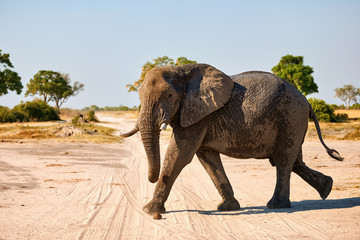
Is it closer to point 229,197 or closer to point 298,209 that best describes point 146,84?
point 229,197

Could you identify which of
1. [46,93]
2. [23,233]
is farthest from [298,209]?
[46,93]

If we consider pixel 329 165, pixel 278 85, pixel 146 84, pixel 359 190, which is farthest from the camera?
pixel 329 165

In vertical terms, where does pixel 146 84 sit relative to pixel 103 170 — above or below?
above

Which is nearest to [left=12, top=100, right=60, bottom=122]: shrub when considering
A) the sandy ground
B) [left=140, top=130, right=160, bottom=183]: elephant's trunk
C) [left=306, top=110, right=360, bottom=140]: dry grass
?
[left=306, top=110, right=360, bottom=140]: dry grass

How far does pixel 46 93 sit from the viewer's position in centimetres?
7594

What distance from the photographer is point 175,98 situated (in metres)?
6.81

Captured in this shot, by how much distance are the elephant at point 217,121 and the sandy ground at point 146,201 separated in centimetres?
59

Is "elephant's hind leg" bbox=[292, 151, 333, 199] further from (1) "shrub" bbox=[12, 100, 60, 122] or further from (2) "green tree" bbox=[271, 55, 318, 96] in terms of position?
(2) "green tree" bbox=[271, 55, 318, 96]

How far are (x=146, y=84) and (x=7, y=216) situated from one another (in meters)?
3.07

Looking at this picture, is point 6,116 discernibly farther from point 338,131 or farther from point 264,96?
point 264,96

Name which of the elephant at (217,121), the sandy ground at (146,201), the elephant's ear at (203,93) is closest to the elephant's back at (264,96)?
the elephant at (217,121)

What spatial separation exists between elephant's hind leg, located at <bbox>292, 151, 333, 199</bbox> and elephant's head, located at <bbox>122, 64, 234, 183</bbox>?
2269 mm

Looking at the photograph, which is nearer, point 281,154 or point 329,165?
point 281,154

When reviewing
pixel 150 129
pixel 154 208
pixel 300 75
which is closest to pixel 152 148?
pixel 150 129
